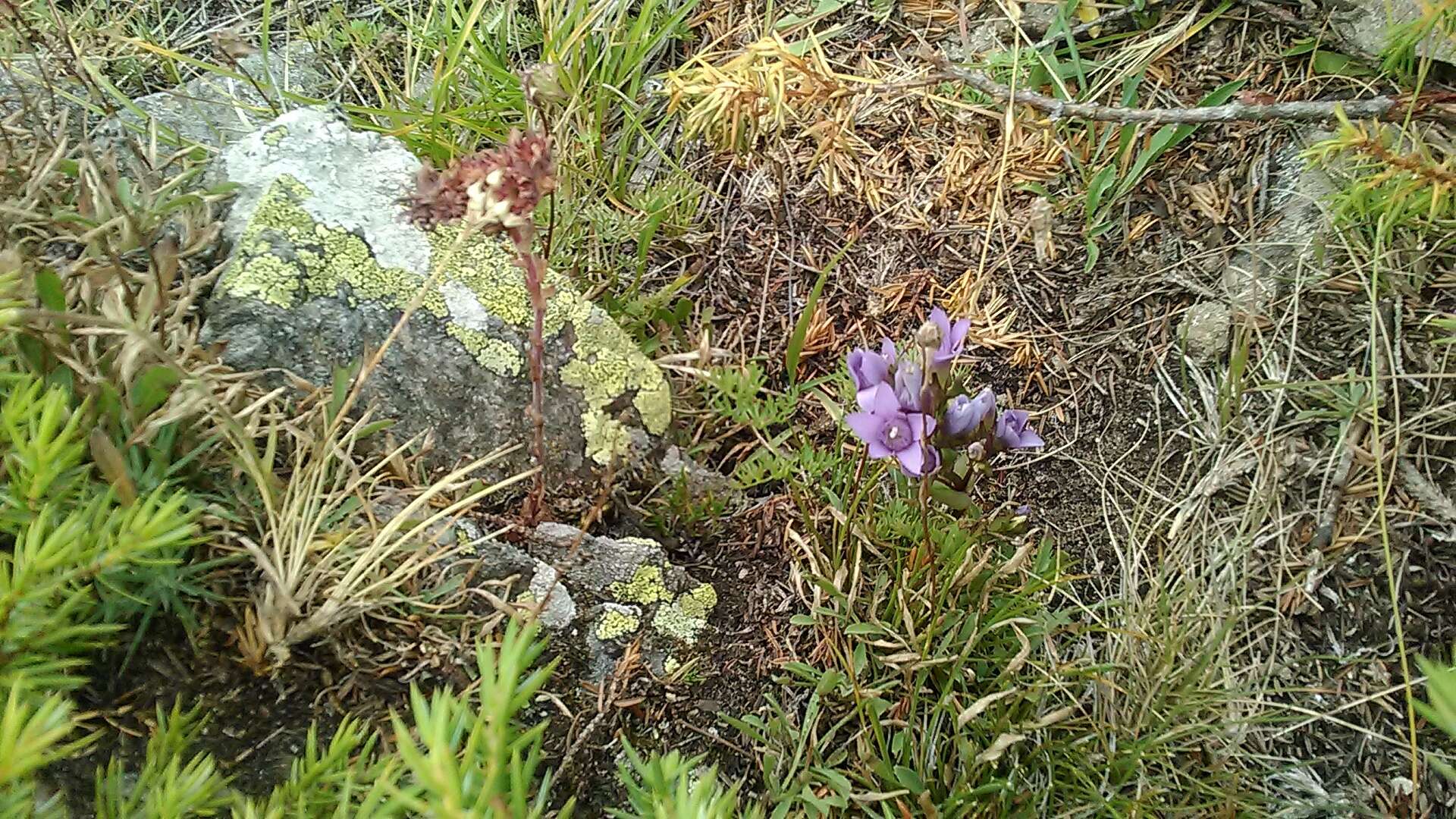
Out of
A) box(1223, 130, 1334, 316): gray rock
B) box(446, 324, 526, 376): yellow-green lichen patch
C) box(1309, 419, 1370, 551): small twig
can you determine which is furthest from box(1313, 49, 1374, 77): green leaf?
box(446, 324, 526, 376): yellow-green lichen patch

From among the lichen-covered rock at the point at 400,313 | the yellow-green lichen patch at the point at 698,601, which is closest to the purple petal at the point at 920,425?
the yellow-green lichen patch at the point at 698,601

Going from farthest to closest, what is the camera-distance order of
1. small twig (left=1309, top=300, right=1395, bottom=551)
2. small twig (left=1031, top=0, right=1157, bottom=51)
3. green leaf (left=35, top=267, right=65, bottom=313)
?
1. small twig (left=1031, top=0, right=1157, bottom=51)
2. small twig (left=1309, top=300, right=1395, bottom=551)
3. green leaf (left=35, top=267, right=65, bottom=313)

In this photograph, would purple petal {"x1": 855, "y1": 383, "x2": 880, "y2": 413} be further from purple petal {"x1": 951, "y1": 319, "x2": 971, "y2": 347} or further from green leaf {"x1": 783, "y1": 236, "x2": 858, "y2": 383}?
green leaf {"x1": 783, "y1": 236, "x2": 858, "y2": 383}

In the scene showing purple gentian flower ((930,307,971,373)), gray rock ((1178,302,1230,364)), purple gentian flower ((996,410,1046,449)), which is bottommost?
gray rock ((1178,302,1230,364))

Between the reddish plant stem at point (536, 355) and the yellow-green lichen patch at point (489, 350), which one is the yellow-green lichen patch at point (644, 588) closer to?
the reddish plant stem at point (536, 355)

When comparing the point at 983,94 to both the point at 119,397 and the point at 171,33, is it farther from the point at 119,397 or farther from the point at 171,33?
the point at 171,33

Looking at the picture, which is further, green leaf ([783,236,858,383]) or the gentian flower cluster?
green leaf ([783,236,858,383])

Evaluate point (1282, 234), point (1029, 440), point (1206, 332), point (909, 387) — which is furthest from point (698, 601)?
point (1282, 234)
